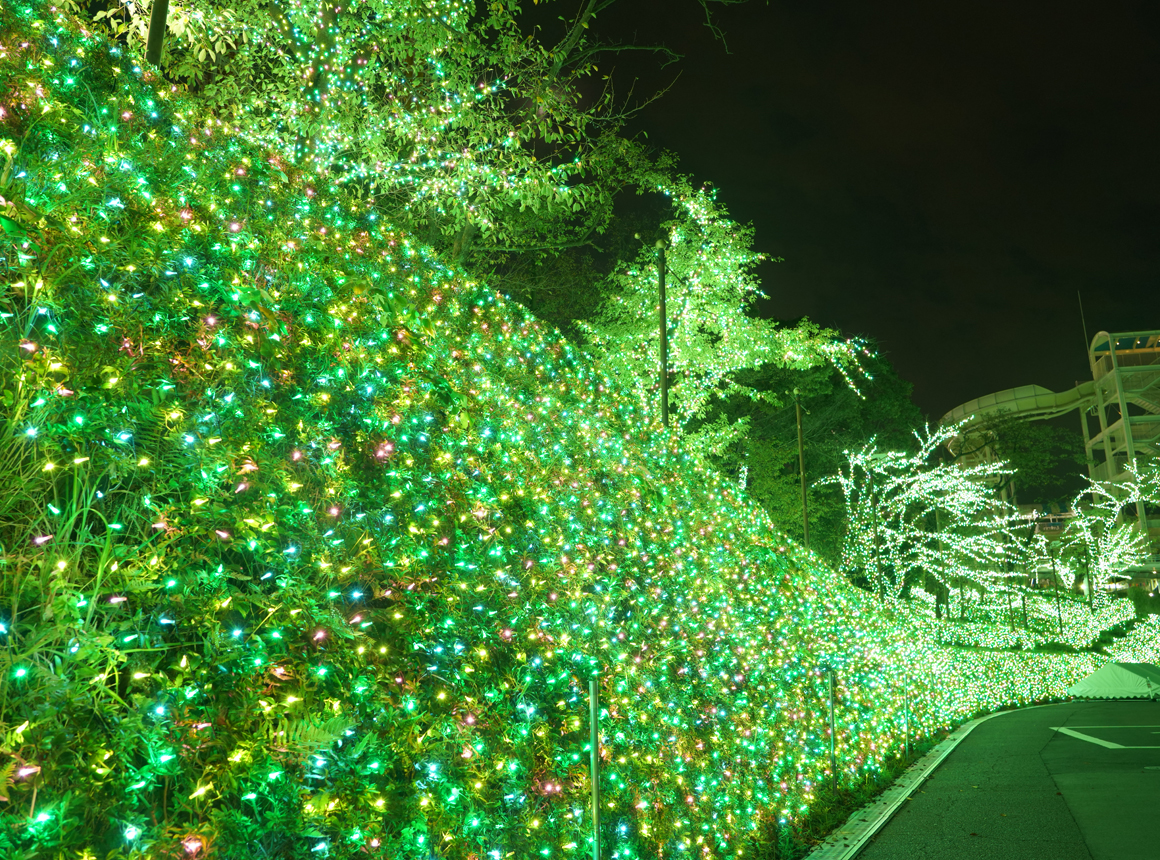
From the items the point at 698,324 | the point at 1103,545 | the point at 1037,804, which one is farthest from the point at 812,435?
the point at 1037,804

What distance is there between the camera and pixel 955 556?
35.7m

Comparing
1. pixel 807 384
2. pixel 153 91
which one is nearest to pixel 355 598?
pixel 153 91

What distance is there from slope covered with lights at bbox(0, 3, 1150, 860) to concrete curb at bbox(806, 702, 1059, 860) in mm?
591

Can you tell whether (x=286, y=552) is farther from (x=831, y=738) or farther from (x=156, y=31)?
(x=831, y=738)

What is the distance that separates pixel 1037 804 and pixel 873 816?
2120 mm

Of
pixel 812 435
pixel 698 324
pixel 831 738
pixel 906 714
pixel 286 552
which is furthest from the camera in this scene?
pixel 812 435

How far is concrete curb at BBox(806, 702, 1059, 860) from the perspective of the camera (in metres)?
7.04

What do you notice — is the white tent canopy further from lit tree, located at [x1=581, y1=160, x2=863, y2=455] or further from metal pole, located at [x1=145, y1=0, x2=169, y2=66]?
metal pole, located at [x1=145, y1=0, x2=169, y2=66]

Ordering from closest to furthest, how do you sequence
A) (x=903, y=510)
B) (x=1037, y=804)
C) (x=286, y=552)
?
1. (x=286, y=552)
2. (x=1037, y=804)
3. (x=903, y=510)

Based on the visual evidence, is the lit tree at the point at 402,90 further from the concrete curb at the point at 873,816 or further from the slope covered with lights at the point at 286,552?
the concrete curb at the point at 873,816

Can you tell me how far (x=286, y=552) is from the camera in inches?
147

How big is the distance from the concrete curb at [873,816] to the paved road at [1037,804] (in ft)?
0.35

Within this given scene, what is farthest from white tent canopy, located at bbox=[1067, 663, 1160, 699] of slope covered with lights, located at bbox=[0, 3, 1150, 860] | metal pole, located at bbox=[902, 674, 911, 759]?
slope covered with lights, located at bbox=[0, 3, 1150, 860]

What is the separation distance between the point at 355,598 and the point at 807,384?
2688 centimetres
